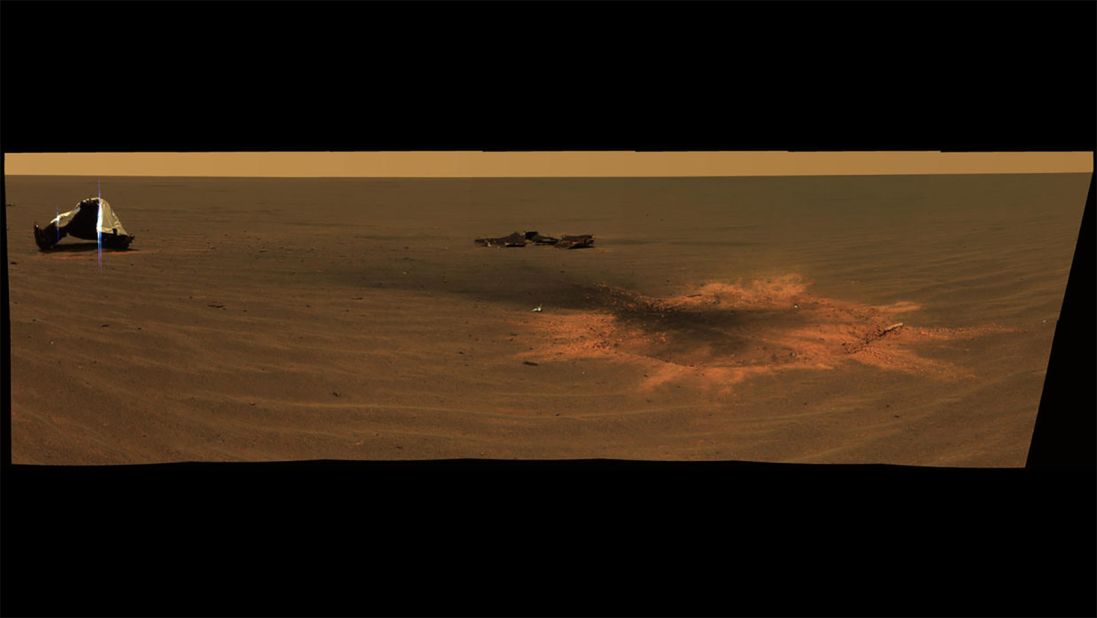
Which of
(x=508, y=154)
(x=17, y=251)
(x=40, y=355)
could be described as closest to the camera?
(x=508, y=154)

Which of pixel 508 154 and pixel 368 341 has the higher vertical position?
pixel 508 154

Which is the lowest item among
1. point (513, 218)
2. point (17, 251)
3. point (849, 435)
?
point (849, 435)

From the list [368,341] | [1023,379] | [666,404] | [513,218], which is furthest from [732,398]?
[513,218]

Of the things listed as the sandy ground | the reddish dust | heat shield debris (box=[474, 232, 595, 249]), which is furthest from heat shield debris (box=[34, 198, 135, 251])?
the reddish dust

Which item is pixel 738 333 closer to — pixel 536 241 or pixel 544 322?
pixel 544 322

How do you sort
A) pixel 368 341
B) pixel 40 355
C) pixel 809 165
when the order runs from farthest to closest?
pixel 368 341, pixel 40 355, pixel 809 165

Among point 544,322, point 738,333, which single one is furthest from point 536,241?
point 738,333

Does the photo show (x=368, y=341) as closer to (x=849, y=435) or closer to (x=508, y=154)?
(x=508, y=154)
